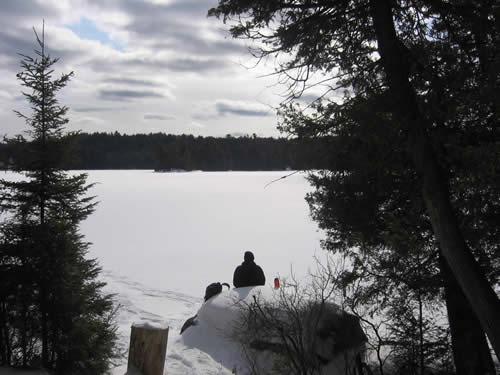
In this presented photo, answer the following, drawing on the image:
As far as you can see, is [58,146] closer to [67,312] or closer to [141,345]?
[67,312]

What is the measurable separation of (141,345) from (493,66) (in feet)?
18.0

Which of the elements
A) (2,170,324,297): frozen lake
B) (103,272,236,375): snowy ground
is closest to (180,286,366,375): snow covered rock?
(103,272,236,375): snowy ground

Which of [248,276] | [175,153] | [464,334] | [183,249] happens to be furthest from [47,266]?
[175,153]

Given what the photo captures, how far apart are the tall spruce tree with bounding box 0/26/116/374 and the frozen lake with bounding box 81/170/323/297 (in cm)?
720

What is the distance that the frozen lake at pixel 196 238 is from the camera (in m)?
16.4

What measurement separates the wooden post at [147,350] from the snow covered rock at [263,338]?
3.53ft

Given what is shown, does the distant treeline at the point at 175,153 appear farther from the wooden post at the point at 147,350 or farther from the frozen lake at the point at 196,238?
the wooden post at the point at 147,350

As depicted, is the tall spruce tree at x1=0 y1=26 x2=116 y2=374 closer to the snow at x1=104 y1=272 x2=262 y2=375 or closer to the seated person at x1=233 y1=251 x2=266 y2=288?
the snow at x1=104 y1=272 x2=262 y2=375

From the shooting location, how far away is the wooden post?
6250mm

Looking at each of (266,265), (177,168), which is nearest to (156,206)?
(266,265)

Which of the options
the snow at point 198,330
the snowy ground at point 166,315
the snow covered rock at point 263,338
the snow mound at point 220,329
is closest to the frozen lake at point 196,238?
the snowy ground at point 166,315

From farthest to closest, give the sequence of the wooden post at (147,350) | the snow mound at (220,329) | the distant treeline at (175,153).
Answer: the distant treeline at (175,153) → the snow mound at (220,329) → the wooden post at (147,350)

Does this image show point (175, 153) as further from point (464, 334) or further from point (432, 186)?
point (432, 186)

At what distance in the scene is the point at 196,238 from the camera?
22.6 m
